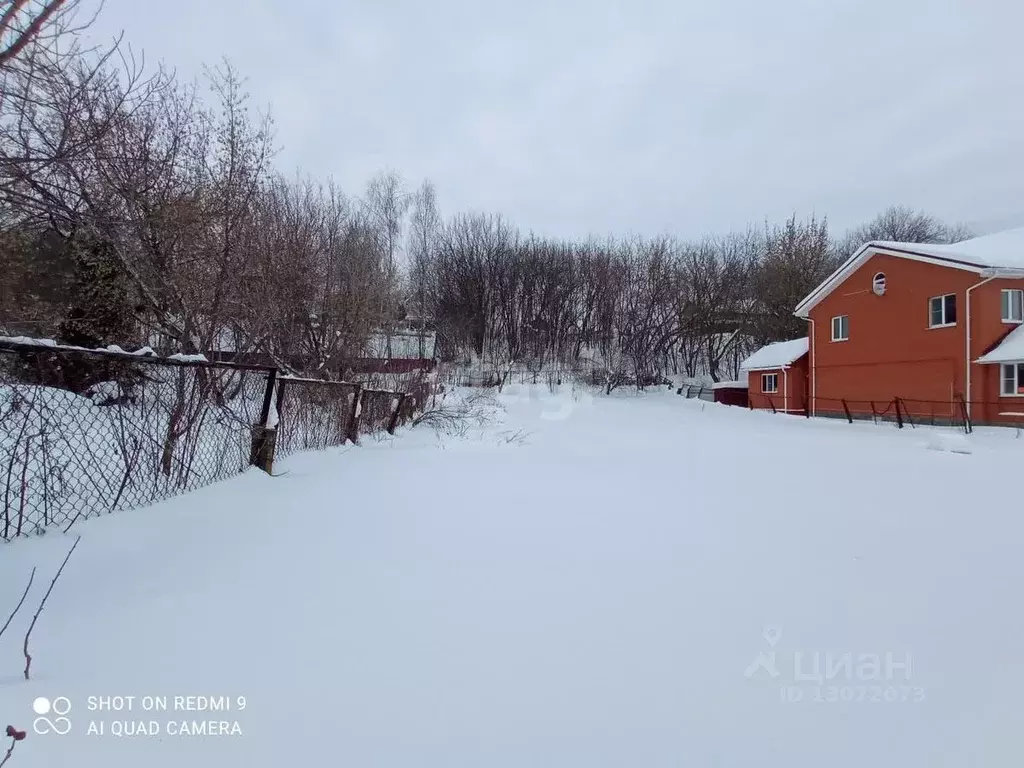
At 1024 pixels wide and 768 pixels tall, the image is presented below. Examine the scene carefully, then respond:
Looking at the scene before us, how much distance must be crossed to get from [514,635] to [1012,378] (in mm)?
18821

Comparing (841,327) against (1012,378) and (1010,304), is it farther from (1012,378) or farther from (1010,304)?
(1012,378)

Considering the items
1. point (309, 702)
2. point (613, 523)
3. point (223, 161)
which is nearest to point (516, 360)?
point (223, 161)

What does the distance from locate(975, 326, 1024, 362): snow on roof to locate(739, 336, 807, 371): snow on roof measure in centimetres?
843

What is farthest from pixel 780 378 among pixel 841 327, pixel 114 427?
pixel 114 427

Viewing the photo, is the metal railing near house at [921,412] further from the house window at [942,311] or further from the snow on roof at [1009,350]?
the house window at [942,311]

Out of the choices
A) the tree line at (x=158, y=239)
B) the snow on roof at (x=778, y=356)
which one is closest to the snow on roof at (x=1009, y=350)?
the snow on roof at (x=778, y=356)

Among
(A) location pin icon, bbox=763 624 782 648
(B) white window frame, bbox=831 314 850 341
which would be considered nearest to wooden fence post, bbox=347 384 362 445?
(A) location pin icon, bbox=763 624 782 648

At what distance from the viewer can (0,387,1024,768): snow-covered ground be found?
4.77ft

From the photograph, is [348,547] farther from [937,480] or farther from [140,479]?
[937,480]

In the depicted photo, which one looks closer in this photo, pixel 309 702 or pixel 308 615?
pixel 309 702

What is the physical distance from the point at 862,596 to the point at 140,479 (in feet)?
13.3

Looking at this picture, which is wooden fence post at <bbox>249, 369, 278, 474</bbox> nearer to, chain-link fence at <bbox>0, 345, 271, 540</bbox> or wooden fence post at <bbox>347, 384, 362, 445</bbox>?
chain-link fence at <bbox>0, 345, 271, 540</bbox>

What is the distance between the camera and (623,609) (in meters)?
2.26

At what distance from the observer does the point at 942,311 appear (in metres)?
16.3
